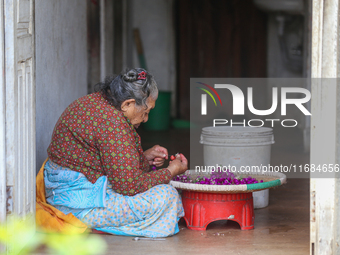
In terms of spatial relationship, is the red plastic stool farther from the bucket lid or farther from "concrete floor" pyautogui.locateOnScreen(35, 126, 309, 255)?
the bucket lid

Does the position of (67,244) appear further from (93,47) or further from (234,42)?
(234,42)

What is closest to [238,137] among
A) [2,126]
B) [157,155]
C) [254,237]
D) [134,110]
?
[157,155]

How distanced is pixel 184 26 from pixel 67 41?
5.18 meters

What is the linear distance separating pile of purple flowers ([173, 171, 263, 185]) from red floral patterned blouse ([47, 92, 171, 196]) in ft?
0.99

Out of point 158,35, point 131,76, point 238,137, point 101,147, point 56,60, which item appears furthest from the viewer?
point 158,35

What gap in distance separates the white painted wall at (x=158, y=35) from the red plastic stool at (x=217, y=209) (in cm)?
627

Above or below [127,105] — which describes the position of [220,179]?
below

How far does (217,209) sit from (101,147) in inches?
36.3

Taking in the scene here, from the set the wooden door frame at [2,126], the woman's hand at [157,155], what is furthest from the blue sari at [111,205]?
the wooden door frame at [2,126]

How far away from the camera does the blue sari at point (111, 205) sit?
3.09 m

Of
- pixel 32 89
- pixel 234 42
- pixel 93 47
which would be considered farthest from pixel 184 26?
pixel 32 89

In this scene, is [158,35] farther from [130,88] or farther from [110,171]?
[110,171]

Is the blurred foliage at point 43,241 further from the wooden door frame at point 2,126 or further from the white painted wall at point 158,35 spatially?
the white painted wall at point 158,35

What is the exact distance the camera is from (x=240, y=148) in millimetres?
3855
